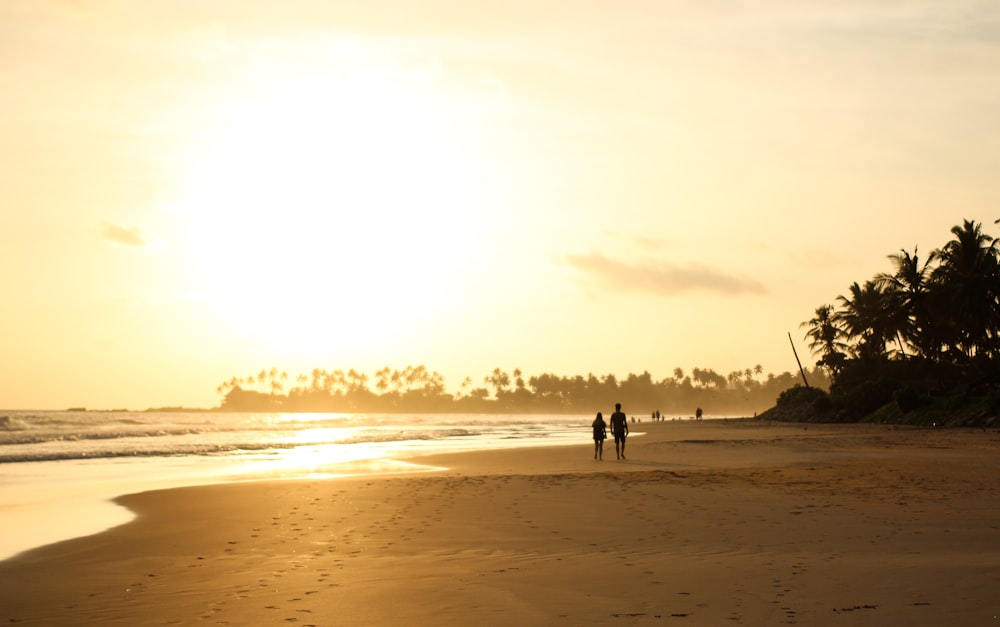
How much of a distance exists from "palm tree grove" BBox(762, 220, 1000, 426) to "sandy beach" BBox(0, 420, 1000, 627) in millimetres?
41012

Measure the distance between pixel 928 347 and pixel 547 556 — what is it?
67099 millimetres

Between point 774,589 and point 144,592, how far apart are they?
681cm

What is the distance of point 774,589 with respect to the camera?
8.21 m

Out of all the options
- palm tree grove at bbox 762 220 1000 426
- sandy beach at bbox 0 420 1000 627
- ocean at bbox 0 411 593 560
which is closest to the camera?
sandy beach at bbox 0 420 1000 627

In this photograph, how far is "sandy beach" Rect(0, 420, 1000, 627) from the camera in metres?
7.72

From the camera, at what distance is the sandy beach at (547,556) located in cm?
772

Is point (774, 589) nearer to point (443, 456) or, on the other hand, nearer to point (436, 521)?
point (436, 521)

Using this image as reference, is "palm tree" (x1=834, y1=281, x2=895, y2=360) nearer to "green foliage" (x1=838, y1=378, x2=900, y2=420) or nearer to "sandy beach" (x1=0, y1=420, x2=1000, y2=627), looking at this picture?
"green foliage" (x1=838, y1=378, x2=900, y2=420)

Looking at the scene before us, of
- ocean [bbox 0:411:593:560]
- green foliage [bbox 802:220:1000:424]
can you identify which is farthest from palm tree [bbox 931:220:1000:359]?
ocean [bbox 0:411:593:560]

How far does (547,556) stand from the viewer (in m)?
10.6

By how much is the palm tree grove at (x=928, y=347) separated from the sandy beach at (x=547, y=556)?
135 ft

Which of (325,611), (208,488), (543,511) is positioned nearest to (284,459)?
(208,488)

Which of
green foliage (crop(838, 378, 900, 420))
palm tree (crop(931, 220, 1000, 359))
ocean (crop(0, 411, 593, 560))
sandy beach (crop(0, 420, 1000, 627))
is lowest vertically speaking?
ocean (crop(0, 411, 593, 560))

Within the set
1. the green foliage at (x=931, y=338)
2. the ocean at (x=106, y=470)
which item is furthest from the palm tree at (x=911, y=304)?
the ocean at (x=106, y=470)
